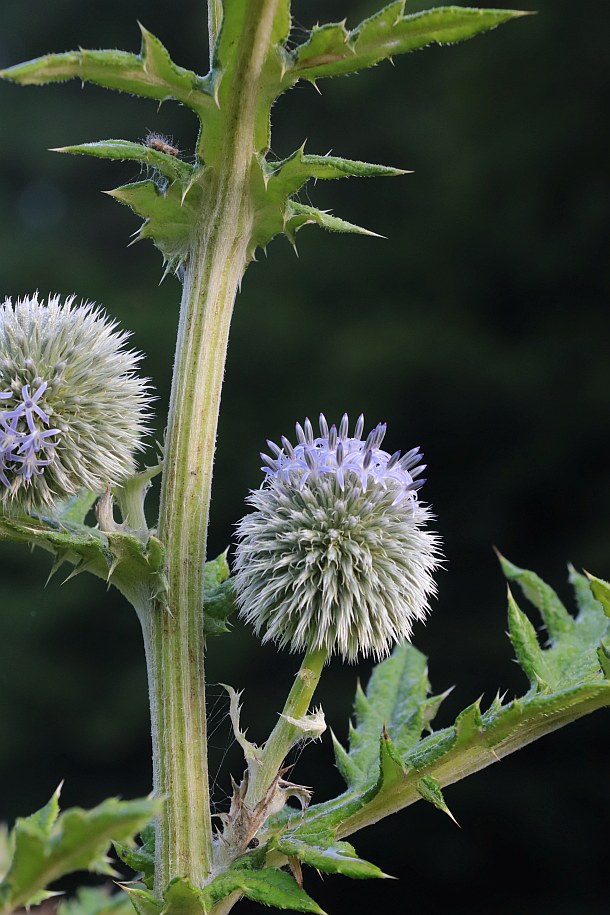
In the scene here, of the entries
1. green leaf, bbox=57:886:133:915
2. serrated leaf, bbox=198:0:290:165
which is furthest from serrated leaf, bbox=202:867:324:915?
serrated leaf, bbox=198:0:290:165

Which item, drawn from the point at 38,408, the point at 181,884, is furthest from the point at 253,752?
the point at 38,408

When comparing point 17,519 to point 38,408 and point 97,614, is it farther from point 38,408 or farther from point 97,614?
point 97,614

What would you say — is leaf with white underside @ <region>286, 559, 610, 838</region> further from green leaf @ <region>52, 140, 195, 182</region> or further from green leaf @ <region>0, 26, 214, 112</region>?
green leaf @ <region>0, 26, 214, 112</region>

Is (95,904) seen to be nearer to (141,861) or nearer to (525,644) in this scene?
(141,861)

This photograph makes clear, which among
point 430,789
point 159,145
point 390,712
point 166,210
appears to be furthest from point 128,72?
point 390,712

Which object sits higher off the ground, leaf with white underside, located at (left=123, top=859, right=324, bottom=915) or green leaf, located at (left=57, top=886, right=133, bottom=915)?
leaf with white underside, located at (left=123, top=859, right=324, bottom=915)

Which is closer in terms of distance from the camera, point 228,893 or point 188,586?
point 228,893
